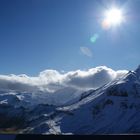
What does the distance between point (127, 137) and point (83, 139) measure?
10.5m

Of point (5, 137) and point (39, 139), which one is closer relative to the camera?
point (39, 139)

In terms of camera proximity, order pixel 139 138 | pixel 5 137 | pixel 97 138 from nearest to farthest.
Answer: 1. pixel 139 138
2. pixel 97 138
3. pixel 5 137

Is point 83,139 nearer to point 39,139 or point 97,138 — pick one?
point 97,138

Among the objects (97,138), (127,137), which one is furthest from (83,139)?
(127,137)

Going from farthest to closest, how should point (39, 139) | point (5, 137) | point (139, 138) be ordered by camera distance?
1. point (5, 137)
2. point (39, 139)
3. point (139, 138)

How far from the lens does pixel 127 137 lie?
72.2 meters

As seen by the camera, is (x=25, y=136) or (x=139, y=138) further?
(x=25, y=136)

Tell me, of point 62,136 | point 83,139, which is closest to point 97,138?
point 83,139

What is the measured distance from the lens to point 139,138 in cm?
7100

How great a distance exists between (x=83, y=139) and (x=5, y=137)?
29918mm

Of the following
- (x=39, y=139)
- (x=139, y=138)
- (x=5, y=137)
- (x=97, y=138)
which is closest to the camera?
(x=139, y=138)

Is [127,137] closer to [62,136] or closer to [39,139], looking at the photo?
[62,136]

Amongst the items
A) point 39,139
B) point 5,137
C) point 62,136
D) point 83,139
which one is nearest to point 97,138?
point 83,139

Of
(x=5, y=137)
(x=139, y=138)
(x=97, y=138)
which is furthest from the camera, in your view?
(x=5, y=137)
